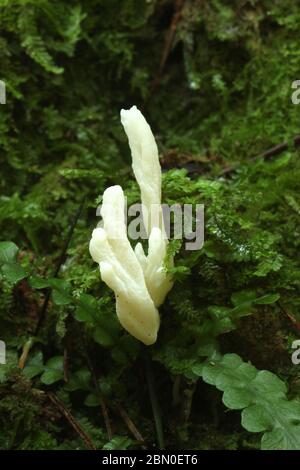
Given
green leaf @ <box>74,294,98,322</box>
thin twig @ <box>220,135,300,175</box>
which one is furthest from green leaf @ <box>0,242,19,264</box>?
thin twig @ <box>220,135,300,175</box>

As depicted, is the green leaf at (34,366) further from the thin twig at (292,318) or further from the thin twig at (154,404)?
the thin twig at (292,318)

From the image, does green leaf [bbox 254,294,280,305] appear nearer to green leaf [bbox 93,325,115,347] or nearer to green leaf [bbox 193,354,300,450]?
green leaf [bbox 193,354,300,450]

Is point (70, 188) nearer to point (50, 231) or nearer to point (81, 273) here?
point (50, 231)

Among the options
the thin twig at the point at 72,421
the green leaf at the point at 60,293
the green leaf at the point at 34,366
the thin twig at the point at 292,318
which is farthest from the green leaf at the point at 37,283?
the thin twig at the point at 292,318

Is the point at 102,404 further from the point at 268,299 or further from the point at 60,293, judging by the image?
the point at 268,299

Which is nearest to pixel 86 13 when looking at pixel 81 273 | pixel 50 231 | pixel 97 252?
pixel 50 231

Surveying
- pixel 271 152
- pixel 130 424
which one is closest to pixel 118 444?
pixel 130 424
